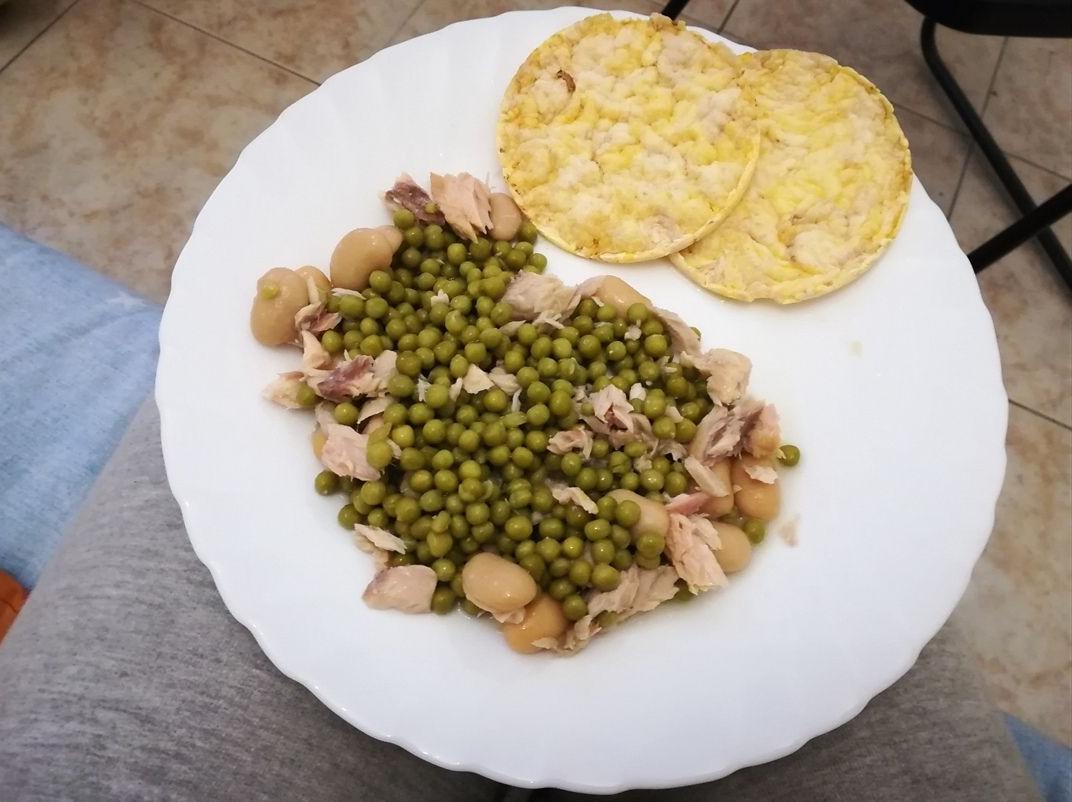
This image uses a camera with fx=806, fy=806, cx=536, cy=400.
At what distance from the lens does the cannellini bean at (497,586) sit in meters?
1.35

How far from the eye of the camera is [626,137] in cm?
183

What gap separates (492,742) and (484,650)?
0.15 meters

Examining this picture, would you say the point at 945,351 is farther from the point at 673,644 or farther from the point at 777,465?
the point at 673,644

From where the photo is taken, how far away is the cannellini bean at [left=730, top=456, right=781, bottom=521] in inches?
58.6

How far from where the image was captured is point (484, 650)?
1394mm

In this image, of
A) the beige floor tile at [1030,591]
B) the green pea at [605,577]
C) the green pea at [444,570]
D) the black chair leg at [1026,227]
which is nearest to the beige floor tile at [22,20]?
the green pea at [444,570]

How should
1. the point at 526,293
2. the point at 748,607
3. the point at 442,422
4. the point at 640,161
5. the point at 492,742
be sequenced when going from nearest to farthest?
the point at 492,742, the point at 748,607, the point at 442,422, the point at 526,293, the point at 640,161

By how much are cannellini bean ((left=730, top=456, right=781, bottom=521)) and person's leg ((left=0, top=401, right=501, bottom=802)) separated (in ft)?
2.45

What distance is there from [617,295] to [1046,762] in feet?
4.37

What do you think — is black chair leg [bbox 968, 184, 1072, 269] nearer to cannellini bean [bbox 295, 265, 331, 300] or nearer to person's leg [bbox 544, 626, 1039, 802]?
person's leg [bbox 544, 626, 1039, 802]

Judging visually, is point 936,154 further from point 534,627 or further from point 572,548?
point 534,627

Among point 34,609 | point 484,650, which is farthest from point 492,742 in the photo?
point 34,609

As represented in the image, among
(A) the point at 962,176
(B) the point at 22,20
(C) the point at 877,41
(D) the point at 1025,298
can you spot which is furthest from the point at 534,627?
(B) the point at 22,20

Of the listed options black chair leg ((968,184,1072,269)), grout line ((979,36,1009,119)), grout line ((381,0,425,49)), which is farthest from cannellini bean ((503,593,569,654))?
grout line ((979,36,1009,119))
